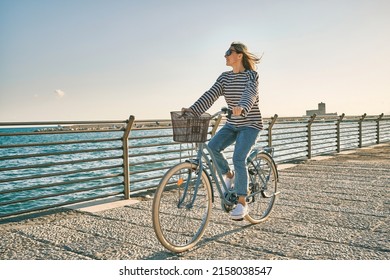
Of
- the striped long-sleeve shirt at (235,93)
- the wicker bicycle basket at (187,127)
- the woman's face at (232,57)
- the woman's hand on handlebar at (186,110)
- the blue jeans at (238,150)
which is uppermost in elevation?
the woman's face at (232,57)

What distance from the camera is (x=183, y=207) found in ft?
12.7

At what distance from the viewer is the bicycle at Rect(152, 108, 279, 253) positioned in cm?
356

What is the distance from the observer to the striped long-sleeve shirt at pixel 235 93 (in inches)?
159

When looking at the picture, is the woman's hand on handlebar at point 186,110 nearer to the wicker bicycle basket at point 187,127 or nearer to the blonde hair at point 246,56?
the wicker bicycle basket at point 187,127

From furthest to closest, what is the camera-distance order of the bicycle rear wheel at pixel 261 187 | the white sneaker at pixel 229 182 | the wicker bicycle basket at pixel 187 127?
the bicycle rear wheel at pixel 261 187
the white sneaker at pixel 229 182
the wicker bicycle basket at pixel 187 127

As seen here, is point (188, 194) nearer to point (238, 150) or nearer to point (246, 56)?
point (238, 150)

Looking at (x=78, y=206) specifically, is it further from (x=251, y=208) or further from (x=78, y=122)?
(x=251, y=208)

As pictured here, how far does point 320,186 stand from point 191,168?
168 inches

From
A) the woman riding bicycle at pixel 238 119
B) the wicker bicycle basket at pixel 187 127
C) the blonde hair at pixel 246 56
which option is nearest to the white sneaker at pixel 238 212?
the woman riding bicycle at pixel 238 119

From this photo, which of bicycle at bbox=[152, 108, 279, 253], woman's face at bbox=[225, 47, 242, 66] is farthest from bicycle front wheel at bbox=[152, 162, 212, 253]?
woman's face at bbox=[225, 47, 242, 66]

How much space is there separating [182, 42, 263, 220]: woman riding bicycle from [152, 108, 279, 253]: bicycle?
0.36ft

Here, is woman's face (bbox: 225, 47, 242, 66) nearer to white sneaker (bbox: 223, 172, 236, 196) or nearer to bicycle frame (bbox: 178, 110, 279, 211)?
bicycle frame (bbox: 178, 110, 279, 211)

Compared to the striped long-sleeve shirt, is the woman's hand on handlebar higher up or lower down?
lower down

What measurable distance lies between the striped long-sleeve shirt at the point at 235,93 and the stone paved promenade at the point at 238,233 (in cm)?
119
